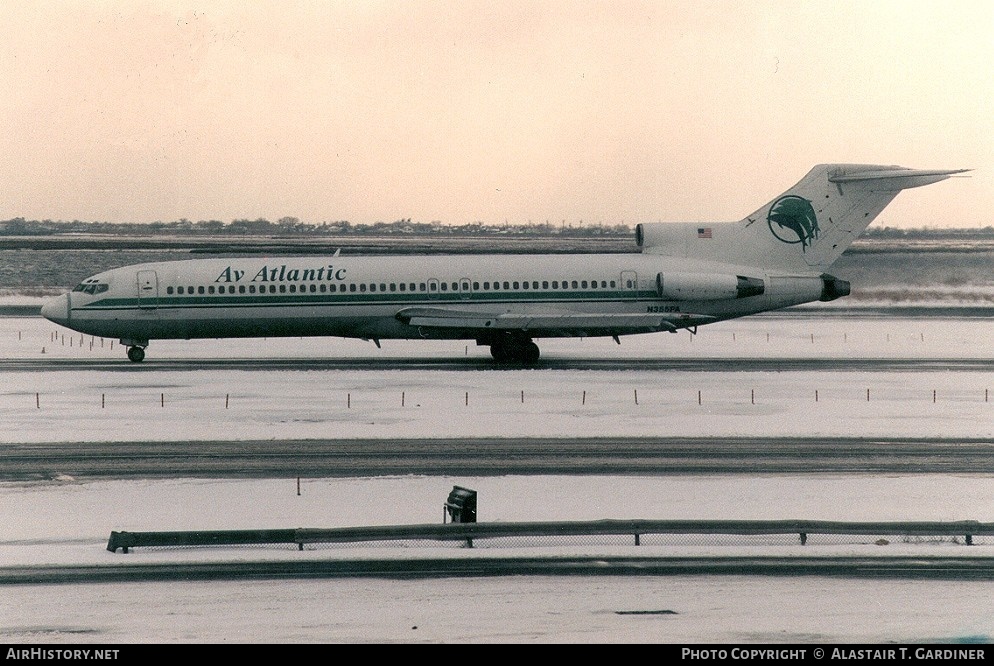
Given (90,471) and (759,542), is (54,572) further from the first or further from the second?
(759,542)

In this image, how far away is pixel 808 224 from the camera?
4422cm

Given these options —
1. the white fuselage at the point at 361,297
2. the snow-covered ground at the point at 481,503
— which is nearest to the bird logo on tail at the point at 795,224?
the white fuselage at the point at 361,297

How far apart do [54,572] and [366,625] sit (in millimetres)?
5133

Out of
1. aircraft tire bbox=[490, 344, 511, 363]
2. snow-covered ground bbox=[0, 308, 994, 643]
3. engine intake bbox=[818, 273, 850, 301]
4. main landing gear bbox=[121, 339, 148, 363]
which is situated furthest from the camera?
engine intake bbox=[818, 273, 850, 301]

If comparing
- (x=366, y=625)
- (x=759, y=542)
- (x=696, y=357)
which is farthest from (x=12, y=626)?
(x=696, y=357)

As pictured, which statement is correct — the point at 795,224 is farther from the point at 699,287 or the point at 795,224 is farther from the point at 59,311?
the point at 59,311

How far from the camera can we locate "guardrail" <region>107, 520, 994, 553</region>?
60.1ft

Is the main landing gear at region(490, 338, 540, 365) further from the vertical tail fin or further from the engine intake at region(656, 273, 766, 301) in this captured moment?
the vertical tail fin

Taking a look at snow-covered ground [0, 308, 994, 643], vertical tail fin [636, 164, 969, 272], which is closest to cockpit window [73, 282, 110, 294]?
snow-covered ground [0, 308, 994, 643]

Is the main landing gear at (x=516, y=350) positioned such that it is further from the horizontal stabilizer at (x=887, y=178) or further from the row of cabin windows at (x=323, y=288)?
the horizontal stabilizer at (x=887, y=178)

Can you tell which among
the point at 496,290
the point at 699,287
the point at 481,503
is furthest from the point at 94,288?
the point at 481,503

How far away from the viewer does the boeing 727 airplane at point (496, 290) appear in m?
42.4

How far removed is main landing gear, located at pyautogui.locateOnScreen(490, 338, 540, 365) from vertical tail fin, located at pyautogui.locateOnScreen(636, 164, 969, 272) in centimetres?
681

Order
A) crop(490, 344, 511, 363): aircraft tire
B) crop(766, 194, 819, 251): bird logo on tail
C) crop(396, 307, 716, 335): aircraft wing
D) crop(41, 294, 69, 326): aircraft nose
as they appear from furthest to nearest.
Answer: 1. crop(766, 194, 819, 251): bird logo on tail
2. crop(490, 344, 511, 363): aircraft tire
3. crop(41, 294, 69, 326): aircraft nose
4. crop(396, 307, 716, 335): aircraft wing
